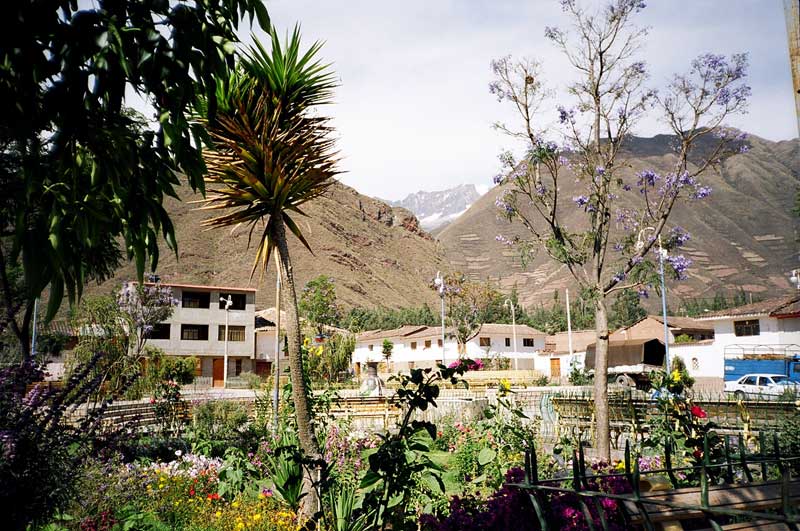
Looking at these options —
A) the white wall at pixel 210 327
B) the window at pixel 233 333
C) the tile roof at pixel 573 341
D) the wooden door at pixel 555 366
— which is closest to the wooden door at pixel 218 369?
the white wall at pixel 210 327

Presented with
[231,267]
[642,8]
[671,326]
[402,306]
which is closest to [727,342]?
[671,326]

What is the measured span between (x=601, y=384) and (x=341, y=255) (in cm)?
12795

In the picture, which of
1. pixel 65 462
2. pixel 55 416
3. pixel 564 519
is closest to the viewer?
pixel 564 519

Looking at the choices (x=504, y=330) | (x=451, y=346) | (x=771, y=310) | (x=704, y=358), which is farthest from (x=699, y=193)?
(x=504, y=330)

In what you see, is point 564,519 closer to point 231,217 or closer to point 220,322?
point 231,217

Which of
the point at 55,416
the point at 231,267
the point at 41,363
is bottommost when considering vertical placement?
the point at 55,416

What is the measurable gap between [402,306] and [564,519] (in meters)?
134

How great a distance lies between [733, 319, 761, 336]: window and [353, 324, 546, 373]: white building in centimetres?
2283

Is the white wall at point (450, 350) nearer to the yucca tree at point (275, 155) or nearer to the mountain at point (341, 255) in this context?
the mountain at point (341, 255)

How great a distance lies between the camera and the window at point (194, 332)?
187 ft

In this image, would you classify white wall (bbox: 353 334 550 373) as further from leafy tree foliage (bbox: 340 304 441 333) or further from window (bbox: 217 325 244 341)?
leafy tree foliage (bbox: 340 304 441 333)

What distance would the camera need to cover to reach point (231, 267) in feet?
345

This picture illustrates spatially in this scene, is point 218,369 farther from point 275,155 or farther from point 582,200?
point 275,155

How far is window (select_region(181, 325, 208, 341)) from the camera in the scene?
187 feet
